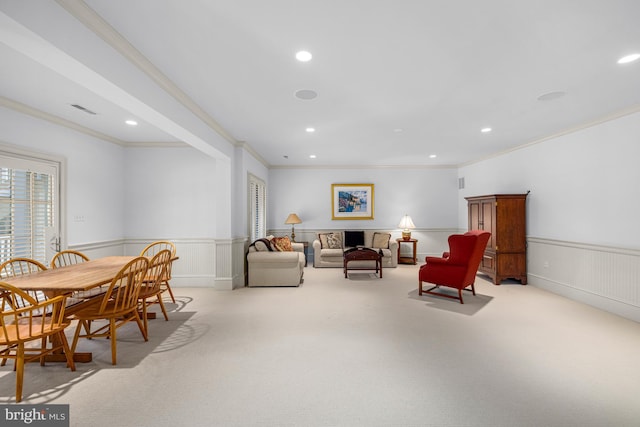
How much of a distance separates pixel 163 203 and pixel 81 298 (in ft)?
8.45

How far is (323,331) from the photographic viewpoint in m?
3.23

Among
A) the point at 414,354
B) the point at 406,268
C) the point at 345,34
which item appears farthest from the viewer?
the point at 406,268

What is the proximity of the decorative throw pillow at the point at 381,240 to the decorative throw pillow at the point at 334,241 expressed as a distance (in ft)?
2.99

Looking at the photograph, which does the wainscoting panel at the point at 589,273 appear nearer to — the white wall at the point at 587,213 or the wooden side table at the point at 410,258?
the white wall at the point at 587,213

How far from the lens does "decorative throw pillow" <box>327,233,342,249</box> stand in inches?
286

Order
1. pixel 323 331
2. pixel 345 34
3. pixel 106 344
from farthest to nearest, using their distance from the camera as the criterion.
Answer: pixel 323 331 → pixel 106 344 → pixel 345 34

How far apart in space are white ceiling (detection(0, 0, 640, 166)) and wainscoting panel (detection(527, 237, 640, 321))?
1905 mm

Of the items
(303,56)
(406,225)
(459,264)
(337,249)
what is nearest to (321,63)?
(303,56)

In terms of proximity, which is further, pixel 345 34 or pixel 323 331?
pixel 323 331

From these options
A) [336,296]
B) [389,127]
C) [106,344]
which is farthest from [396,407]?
[389,127]

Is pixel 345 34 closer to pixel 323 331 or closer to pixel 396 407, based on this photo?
pixel 396 407

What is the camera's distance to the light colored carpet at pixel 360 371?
191 centimetres

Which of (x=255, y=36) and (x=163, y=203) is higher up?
(x=255, y=36)

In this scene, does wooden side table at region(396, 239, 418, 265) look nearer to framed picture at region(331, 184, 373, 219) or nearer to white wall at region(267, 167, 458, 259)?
white wall at region(267, 167, 458, 259)
